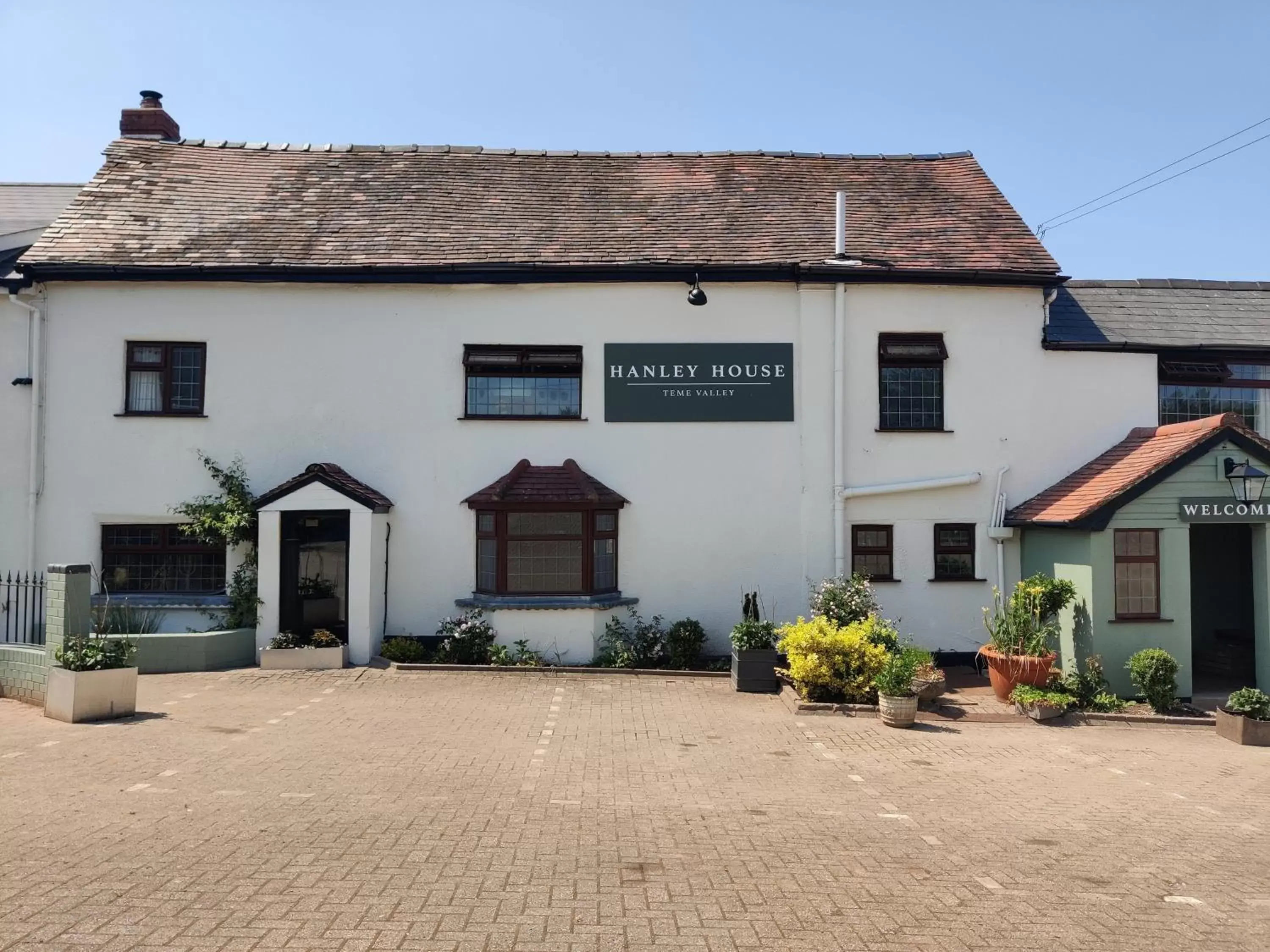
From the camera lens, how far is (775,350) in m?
14.8

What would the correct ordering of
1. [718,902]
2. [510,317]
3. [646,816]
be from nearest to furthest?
[718,902], [646,816], [510,317]

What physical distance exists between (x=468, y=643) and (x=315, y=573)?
9.40ft

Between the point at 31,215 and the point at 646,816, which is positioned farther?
the point at 31,215

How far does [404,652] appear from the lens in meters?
13.7

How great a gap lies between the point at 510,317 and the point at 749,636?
6610 millimetres

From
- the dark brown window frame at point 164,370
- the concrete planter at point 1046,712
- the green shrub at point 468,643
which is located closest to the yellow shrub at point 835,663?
the concrete planter at point 1046,712

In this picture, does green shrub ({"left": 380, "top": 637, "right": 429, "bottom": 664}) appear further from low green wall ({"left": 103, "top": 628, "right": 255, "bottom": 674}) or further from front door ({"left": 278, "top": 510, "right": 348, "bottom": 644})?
low green wall ({"left": 103, "top": 628, "right": 255, "bottom": 674})

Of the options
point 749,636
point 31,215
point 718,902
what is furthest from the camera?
point 31,215

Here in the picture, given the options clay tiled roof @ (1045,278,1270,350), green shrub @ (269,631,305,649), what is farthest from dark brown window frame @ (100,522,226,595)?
clay tiled roof @ (1045,278,1270,350)

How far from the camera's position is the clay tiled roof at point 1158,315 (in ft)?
49.5

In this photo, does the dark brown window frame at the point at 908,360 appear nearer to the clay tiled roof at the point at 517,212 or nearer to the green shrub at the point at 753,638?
the clay tiled roof at the point at 517,212

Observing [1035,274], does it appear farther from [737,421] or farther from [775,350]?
[737,421]

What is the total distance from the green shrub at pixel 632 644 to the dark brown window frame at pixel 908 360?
5.20 meters

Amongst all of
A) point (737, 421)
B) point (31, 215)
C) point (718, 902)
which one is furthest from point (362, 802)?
point (31, 215)
